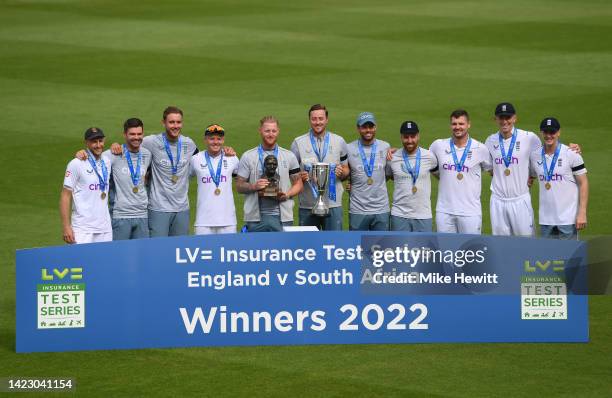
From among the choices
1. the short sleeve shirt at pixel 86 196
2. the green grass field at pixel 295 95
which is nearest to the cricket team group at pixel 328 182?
the short sleeve shirt at pixel 86 196

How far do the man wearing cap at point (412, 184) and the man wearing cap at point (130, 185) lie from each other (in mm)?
2746

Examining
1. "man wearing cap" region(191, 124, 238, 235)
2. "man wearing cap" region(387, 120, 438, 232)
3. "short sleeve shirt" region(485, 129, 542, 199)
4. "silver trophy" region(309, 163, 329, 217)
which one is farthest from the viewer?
"short sleeve shirt" region(485, 129, 542, 199)

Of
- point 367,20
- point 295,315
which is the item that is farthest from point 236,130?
point 367,20

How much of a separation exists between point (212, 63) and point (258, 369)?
1671 cm

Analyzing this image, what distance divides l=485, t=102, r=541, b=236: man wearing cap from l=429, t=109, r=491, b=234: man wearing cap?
45cm

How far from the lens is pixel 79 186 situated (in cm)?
1307

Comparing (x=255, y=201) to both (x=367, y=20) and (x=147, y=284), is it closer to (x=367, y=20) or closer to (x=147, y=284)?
(x=147, y=284)

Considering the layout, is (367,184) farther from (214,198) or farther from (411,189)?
(214,198)

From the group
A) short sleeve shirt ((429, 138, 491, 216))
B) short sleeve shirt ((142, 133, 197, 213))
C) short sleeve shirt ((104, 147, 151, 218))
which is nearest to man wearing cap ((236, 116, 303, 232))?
short sleeve shirt ((142, 133, 197, 213))

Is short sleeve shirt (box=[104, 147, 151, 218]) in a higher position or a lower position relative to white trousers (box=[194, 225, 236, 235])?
higher

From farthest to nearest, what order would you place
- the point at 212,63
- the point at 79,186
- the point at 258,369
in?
the point at 212,63 < the point at 79,186 < the point at 258,369

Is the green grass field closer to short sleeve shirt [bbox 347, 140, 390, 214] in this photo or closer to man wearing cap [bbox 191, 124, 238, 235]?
man wearing cap [bbox 191, 124, 238, 235]

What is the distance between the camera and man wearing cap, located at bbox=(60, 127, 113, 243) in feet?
→ 42.8

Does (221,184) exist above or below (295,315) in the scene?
above
